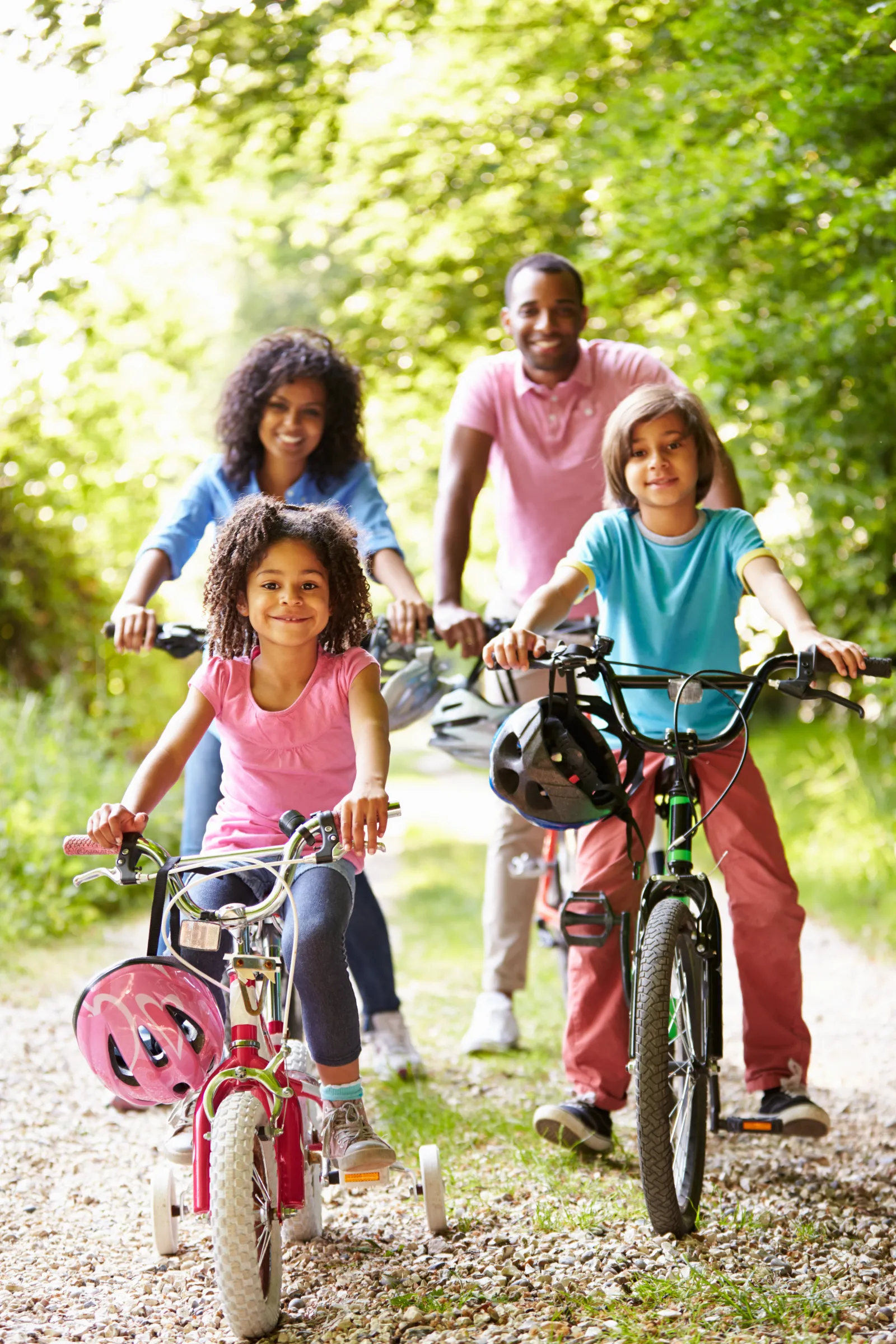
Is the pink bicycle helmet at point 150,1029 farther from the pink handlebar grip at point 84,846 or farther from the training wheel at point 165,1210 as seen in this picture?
the training wheel at point 165,1210

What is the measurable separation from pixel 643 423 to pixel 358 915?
5.33 feet

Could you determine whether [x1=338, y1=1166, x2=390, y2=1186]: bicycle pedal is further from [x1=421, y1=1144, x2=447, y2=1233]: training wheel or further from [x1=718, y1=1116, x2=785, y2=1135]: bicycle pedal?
[x1=718, y1=1116, x2=785, y2=1135]: bicycle pedal

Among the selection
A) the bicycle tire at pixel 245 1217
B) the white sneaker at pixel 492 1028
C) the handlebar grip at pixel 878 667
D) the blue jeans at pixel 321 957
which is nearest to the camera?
the bicycle tire at pixel 245 1217

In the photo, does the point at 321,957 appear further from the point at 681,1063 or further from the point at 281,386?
the point at 281,386

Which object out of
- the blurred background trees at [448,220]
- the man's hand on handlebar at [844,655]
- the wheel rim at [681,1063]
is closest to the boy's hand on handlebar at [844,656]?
the man's hand on handlebar at [844,655]

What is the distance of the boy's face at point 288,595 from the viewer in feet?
9.48

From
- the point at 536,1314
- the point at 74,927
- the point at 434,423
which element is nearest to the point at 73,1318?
the point at 536,1314

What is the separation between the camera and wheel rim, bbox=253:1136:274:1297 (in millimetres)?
2428

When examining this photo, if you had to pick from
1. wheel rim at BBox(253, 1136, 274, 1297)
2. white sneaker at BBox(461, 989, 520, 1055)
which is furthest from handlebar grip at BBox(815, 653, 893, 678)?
white sneaker at BBox(461, 989, 520, 1055)

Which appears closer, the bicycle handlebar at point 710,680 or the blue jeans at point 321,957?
the blue jeans at point 321,957

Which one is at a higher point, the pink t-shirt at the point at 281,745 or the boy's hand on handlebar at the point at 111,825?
the pink t-shirt at the point at 281,745

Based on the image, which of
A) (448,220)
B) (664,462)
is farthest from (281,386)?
(448,220)

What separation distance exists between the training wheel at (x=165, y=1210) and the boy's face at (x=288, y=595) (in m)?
1.15

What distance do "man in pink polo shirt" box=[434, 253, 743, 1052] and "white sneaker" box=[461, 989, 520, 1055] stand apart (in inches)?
40.7
